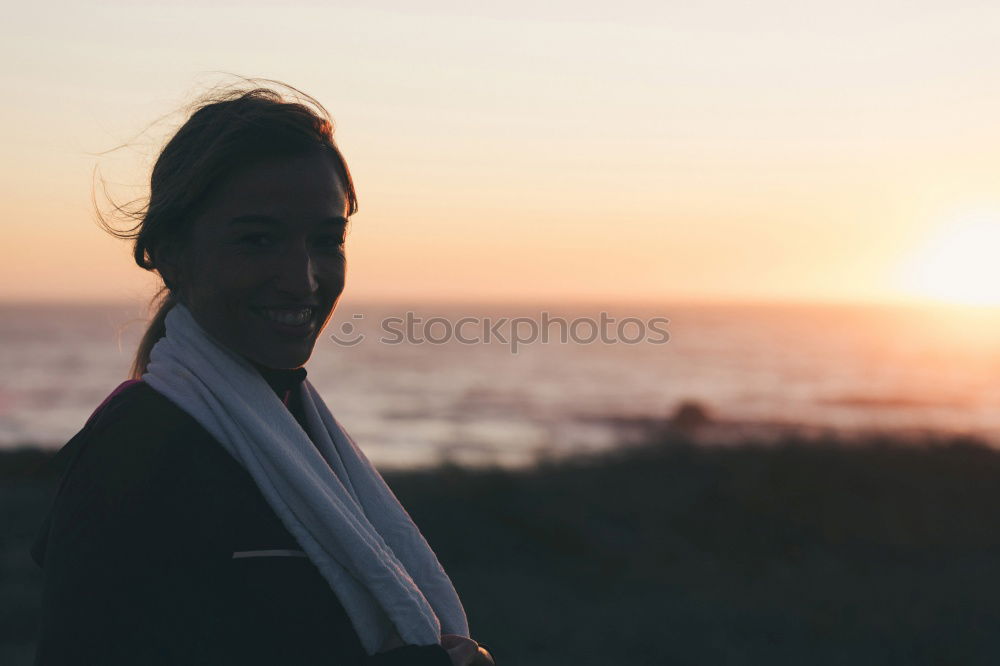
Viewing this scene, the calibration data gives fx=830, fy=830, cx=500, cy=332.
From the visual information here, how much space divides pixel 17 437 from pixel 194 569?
2488 centimetres

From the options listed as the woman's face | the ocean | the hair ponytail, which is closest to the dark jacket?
the woman's face

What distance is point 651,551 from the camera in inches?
297

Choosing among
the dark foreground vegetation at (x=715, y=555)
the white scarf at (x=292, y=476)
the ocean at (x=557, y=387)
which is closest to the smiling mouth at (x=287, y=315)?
the white scarf at (x=292, y=476)

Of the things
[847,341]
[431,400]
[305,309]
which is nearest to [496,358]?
[431,400]

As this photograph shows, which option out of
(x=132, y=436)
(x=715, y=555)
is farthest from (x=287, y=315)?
(x=715, y=555)

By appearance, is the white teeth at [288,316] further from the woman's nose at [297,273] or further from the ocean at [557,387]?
the ocean at [557,387]

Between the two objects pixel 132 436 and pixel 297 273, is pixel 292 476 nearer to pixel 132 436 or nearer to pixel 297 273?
pixel 132 436

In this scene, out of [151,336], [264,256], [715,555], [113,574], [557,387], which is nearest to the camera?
[113,574]

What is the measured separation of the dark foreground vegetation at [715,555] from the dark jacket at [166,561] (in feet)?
13.6

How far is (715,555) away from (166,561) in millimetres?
6869

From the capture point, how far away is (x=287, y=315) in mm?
1715

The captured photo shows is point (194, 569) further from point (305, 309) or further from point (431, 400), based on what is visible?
point (431, 400)

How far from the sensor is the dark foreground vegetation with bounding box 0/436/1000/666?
5.56 metres

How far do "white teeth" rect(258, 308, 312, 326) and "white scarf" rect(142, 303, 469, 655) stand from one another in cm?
11
